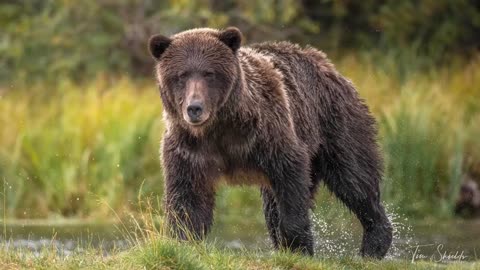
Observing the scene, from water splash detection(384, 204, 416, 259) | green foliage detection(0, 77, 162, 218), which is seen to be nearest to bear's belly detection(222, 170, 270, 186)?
water splash detection(384, 204, 416, 259)

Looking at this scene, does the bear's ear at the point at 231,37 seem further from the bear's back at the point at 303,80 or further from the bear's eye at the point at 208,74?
the bear's back at the point at 303,80

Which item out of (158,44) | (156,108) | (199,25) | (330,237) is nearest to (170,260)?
(158,44)

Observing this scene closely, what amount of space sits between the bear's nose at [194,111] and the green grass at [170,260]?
33.3 inches

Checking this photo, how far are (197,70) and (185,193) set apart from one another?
0.89m

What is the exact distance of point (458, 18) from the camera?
1981 centimetres

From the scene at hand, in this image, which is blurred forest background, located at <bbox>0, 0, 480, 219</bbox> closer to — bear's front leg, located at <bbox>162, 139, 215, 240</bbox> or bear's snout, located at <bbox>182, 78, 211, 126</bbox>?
bear's front leg, located at <bbox>162, 139, 215, 240</bbox>

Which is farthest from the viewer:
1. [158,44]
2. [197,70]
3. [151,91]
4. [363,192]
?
[151,91]

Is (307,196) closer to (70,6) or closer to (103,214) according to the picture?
(103,214)

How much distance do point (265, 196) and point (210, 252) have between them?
1.93 meters

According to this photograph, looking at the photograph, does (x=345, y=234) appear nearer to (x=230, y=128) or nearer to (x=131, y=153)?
(x=131, y=153)

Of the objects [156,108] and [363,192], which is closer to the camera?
[363,192]

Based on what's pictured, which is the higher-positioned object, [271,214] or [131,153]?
[271,214]

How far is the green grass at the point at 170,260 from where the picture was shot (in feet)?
22.4

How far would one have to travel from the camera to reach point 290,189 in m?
8.09
